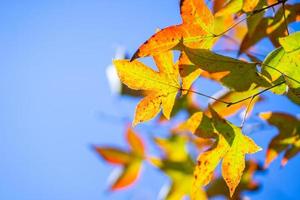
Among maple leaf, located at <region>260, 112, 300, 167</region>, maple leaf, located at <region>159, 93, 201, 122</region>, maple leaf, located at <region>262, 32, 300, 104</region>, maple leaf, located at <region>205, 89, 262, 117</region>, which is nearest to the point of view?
maple leaf, located at <region>262, 32, 300, 104</region>

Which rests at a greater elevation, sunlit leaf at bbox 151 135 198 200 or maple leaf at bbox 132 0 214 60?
maple leaf at bbox 132 0 214 60

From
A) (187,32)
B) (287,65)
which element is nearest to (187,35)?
(187,32)

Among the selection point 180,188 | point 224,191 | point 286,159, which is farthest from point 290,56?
point 224,191

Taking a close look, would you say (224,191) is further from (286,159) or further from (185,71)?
(185,71)

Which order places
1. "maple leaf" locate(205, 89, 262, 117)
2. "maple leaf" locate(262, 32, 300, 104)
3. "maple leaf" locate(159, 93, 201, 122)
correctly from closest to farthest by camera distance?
"maple leaf" locate(262, 32, 300, 104) → "maple leaf" locate(205, 89, 262, 117) → "maple leaf" locate(159, 93, 201, 122)

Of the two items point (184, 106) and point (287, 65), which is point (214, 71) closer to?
point (287, 65)

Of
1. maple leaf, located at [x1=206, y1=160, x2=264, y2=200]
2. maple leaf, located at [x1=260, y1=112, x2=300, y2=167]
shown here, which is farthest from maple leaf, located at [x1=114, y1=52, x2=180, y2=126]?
maple leaf, located at [x1=206, y1=160, x2=264, y2=200]

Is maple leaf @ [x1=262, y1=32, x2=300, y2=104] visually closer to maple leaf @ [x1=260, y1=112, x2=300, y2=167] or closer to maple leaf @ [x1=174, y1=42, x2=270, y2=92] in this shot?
maple leaf @ [x1=174, y1=42, x2=270, y2=92]

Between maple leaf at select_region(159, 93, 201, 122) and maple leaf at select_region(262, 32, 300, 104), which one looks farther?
maple leaf at select_region(159, 93, 201, 122)
